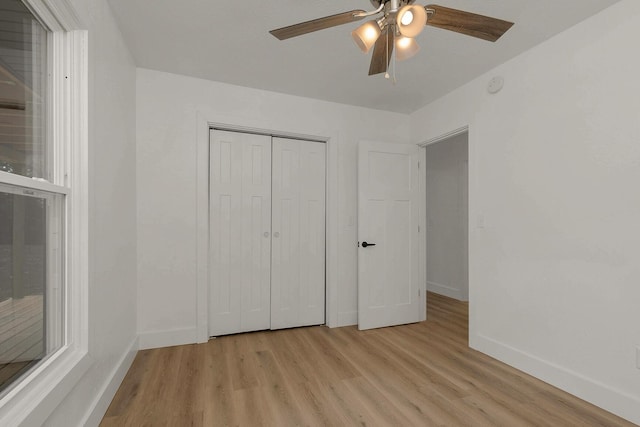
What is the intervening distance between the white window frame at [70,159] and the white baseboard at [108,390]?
343 millimetres

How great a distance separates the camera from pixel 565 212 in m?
2.07

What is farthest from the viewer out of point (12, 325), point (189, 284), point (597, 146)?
point (189, 284)

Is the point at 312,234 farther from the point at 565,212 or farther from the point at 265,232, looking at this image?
the point at 565,212

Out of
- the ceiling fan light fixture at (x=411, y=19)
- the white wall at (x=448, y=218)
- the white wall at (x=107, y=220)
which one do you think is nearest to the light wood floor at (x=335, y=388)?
the white wall at (x=107, y=220)

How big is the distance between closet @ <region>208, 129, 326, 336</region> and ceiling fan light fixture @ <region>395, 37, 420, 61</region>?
1.84 meters

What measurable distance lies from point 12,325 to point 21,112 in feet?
2.59

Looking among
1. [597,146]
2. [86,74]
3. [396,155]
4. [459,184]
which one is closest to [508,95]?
[597,146]

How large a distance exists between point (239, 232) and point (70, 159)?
5.54 ft

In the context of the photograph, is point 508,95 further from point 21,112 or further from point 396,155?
point 21,112

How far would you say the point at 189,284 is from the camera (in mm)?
2756

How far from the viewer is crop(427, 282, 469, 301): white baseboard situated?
14.3 feet

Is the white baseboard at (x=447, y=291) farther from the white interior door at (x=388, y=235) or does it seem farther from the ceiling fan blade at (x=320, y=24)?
the ceiling fan blade at (x=320, y=24)

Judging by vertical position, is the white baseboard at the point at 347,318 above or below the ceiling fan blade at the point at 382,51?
below

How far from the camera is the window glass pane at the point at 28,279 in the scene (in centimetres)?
103
